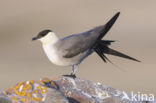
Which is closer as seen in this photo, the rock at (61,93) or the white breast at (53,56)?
the rock at (61,93)

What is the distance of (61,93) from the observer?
6297 millimetres

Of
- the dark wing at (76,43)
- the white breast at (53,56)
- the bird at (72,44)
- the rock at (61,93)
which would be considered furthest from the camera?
the dark wing at (76,43)

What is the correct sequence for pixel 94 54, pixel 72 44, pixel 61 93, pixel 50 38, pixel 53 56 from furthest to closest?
pixel 94 54
pixel 72 44
pixel 50 38
pixel 53 56
pixel 61 93

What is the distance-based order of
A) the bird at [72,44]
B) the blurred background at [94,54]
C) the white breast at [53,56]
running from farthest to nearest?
the blurred background at [94,54], the bird at [72,44], the white breast at [53,56]

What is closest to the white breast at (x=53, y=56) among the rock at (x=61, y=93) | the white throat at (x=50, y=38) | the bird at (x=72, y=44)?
the bird at (x=72, y=44)

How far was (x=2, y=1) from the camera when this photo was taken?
109ft

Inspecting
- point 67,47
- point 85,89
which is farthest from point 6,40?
point 85,89

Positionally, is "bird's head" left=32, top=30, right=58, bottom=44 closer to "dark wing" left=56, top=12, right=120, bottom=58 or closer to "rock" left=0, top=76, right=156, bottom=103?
"dark wing" left=56, top=12, right=120, bottom=58

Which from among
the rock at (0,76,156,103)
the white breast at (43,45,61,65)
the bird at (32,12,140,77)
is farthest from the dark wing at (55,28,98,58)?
the rock at (0,76,156,103)

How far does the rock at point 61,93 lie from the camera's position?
6.24 meters

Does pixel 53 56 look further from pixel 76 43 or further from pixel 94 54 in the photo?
pixel 94 54

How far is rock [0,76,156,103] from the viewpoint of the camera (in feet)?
20.5

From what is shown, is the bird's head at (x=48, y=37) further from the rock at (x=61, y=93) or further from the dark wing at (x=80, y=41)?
the rock at (x=61, y=93)

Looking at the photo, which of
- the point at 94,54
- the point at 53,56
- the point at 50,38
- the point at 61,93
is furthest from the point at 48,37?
the point at 94,54
